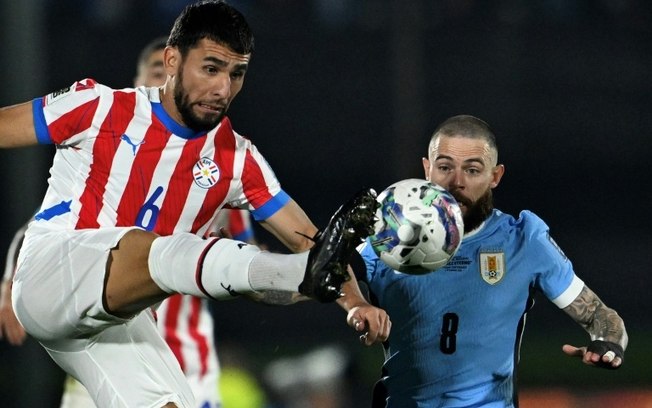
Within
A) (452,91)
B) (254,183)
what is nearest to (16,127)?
(254,183)

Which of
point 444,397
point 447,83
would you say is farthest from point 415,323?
point 447,83

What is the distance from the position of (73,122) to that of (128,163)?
23cm

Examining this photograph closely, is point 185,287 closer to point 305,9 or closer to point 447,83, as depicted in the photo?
point 447,83

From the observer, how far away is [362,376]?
834cm

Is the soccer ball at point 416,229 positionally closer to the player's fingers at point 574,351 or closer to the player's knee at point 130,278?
the player's fingers at point 574,351

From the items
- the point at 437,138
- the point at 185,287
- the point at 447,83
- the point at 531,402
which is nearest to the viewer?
the point at 185,287

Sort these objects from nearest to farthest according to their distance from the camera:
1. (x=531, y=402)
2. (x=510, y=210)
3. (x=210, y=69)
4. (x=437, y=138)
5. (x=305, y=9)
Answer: (x=210, y=69) < (x=437, y=138) < (x=531, y=402) < (x=510, y=210) < (x=305, y=9)

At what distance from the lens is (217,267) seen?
12.0 feet

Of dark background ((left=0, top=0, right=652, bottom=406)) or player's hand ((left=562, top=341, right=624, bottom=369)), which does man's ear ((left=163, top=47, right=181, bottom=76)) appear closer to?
player's hand ((left=562, top=341, right=624, bottom=369))

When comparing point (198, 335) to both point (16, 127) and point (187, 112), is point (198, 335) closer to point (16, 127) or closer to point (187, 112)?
point (187, 112)

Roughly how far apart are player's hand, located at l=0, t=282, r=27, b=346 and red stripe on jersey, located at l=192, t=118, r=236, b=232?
123 centimetres

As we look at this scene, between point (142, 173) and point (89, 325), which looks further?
point (142, 173)

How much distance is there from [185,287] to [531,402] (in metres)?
4.73

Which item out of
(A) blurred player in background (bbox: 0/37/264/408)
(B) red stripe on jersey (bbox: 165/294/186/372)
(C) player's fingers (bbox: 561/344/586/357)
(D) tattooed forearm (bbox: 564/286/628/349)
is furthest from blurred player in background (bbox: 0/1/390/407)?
(B) red stripe on jersey (bbox: 165/294/186/372)
